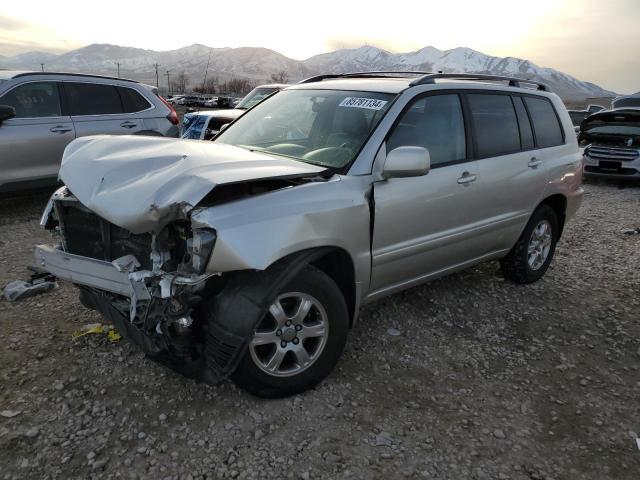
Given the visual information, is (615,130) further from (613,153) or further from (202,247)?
(202,247)

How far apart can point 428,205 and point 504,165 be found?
107cm

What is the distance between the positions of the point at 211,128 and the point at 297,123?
223 inches

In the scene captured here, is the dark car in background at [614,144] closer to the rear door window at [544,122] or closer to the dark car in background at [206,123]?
the rear door window at [544,122]

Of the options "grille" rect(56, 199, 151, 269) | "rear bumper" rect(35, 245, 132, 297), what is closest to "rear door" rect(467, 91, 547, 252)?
"grille" rect(56, 199, 151, 269)

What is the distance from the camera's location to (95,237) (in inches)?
116

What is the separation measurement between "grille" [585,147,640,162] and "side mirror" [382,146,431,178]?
354 inches

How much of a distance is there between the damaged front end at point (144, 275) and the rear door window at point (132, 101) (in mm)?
4739

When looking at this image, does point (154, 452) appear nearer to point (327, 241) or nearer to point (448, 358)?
point (327, 241)

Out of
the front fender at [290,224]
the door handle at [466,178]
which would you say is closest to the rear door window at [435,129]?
the door handle at [466,178]

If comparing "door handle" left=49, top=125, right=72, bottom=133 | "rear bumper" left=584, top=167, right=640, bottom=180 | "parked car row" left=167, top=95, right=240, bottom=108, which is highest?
"door handle" left=49, top=125, right=72, bottom=133

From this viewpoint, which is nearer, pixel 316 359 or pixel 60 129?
pixel 316 359

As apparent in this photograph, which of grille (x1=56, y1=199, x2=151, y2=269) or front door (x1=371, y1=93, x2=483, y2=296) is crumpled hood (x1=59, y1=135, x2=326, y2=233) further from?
front door (x1=371, y1=93, x2=483, y2=296)

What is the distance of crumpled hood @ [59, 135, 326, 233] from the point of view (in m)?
2.39

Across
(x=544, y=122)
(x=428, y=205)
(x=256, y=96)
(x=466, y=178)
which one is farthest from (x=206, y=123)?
(x=428, y=205)
